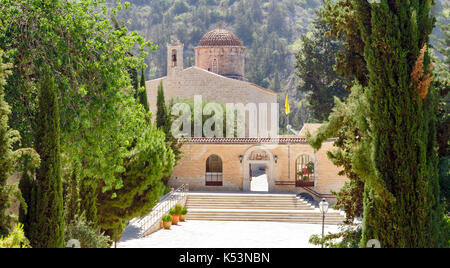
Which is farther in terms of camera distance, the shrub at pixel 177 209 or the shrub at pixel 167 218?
the shrub at pixel 177 209

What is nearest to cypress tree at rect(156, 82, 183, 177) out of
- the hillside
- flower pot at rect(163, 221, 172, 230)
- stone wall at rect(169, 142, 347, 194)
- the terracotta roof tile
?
the terracotta roof tile

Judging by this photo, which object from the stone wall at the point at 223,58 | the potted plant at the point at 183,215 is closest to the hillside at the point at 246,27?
the stone wall at the point at 223,58

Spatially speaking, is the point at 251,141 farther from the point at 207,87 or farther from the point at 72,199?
the point at 72,199

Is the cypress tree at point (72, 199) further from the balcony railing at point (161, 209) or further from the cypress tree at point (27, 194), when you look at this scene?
the balcony railing at point (161, 209)

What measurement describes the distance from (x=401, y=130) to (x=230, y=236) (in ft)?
51.9

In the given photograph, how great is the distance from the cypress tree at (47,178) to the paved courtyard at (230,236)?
9.72 m

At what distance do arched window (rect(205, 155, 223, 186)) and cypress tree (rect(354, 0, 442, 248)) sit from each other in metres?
26.8

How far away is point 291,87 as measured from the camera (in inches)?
4417

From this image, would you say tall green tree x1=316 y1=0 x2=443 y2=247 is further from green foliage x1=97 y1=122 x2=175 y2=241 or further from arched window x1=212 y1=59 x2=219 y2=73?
arched window x1=212 y1=59 x2=219 y2=73

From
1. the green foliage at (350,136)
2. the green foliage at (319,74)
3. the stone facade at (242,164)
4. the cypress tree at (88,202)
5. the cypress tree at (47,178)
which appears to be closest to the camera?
the green foliage at (350,136)

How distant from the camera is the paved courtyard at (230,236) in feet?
73.0

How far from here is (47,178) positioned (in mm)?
11242

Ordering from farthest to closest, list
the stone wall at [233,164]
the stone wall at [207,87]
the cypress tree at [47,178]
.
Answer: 1. the stone wall at [207,87]
2. the stone wall at [233,164]
3. the cypress tree at [47,178]

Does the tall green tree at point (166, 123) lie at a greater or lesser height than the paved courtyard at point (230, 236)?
greater
